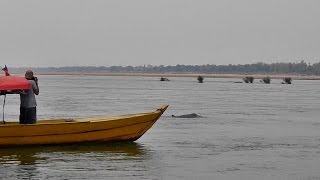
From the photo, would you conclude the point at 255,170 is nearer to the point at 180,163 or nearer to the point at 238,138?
the point at 180,163

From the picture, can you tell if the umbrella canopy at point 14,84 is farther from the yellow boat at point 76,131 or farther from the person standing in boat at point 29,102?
the yellow boat at point 76,131

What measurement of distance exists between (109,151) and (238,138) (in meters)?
6.45

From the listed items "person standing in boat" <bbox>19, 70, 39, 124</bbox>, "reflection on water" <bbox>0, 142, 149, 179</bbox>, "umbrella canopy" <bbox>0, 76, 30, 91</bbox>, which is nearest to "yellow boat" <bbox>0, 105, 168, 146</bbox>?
"reflection on water" <bbox>0, 142, 149, 179</bbox>

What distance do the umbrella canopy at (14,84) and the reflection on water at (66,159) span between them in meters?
1.91

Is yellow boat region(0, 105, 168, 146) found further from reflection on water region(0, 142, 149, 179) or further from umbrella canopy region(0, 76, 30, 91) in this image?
umbrella canopy region(0, 76, 30, 91)

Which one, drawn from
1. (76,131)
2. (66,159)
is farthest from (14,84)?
(66,159)

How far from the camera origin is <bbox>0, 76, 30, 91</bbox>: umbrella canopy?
19422mm

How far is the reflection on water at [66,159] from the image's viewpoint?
53.2 ft

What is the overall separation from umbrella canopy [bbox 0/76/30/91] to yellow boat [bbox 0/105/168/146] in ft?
3.62

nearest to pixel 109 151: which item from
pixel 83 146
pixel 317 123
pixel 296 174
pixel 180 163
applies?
pixel 83 146

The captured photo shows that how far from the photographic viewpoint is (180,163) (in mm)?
17953

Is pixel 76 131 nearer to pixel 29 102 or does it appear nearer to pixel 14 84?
pixel 29 102

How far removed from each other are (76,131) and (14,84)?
8.03ft

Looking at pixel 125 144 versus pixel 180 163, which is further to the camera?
pixel 125 144
